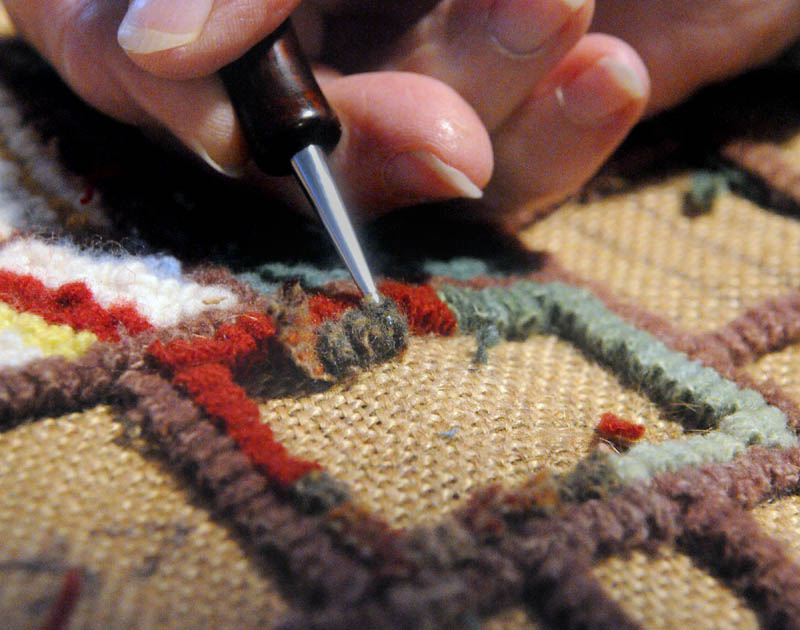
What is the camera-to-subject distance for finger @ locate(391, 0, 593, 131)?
1.41 ft

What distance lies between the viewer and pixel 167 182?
0.45 m

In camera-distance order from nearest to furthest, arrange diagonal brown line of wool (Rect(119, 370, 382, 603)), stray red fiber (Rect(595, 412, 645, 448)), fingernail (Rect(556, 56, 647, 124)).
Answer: diagonal brown line of wool (Rect(119, 370, 382, 603)) < stray red fiber (Rect(595, 412, 645, 448)) < fingernail (Rect(556, 56, 647, 124))

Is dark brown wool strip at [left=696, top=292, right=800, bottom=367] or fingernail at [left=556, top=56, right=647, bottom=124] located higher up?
fingernail at [left=556, top=56, right=647, bottom=124]

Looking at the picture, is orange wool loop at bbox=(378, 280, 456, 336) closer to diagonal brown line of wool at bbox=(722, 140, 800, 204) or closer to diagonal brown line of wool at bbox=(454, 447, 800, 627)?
diagonal brown line of wool at bbox=(454, 447, 800, 627)

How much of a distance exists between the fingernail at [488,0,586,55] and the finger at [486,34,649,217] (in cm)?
4

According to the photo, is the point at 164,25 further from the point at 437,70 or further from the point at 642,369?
the point at 642,369

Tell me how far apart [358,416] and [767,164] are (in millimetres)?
433

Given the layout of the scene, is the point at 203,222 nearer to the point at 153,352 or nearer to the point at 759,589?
the point at 153,352

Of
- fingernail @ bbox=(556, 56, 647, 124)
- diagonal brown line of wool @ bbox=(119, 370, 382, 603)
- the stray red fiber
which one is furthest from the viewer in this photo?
fingernail @ bbox=(556, 56, 647, 124)

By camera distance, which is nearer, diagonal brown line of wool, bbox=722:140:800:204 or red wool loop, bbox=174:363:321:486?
red wool loop, bbox=174:363:321:486

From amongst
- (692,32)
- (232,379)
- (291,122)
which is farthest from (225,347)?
(692,32)

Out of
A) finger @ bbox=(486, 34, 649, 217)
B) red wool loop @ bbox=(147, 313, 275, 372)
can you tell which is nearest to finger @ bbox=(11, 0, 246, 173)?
red wool loop @ bbox=(147, 313, 275, 372)

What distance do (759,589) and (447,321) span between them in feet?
0.63

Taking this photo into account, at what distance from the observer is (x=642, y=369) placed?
1.31 ft
